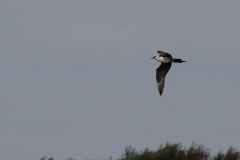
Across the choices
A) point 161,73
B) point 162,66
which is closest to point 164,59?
point 162,66

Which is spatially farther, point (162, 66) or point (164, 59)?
point (162, 66)

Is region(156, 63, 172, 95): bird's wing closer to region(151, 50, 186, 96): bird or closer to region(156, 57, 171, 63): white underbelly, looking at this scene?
region(151, 50, 186, 96): bird

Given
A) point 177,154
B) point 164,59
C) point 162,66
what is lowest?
point 177,154

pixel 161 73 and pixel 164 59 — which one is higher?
pixel 164 59

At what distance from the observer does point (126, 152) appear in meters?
13.7

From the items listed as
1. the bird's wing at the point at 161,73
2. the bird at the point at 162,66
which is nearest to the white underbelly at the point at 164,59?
the bird at the point at 162,66

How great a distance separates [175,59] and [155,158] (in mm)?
4689

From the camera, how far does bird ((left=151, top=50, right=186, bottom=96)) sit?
13709 mm

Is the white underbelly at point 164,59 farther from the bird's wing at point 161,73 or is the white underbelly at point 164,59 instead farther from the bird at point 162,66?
the bird's wing at point 161,73

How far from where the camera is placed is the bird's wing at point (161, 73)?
48.4 feet

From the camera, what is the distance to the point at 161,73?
49.5 ft

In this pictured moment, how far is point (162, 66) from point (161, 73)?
450mm

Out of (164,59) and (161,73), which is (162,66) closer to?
(161,73)

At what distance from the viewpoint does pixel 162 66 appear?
583 inches
